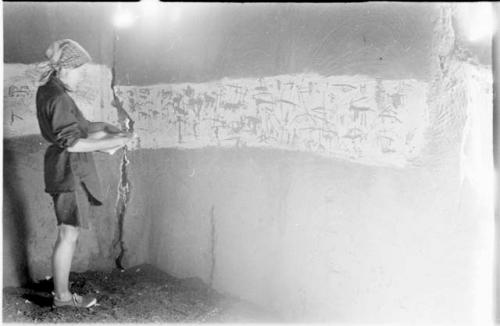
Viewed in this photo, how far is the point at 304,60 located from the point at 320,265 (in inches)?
42.2

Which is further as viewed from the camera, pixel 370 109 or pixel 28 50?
pixel 28 50

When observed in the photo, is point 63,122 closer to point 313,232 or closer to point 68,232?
point 68,232

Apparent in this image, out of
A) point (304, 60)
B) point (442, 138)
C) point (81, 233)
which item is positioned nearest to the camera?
point (442, 138)

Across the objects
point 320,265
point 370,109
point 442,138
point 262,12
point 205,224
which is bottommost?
point 320,265

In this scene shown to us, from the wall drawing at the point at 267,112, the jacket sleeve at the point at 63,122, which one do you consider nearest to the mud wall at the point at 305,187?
the wall drawing at the point at 267,112

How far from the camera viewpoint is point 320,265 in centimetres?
244

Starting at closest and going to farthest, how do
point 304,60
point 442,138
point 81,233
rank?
1. point 442,138
2. point 304,60
3. point 81,233

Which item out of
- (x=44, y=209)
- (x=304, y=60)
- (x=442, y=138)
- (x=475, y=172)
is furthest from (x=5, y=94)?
(x=475, y=172)

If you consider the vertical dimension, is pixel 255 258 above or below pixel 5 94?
below

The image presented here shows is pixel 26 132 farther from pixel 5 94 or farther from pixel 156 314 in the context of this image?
pixel 156 314

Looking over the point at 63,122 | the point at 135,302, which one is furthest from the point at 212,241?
the point at 63,122

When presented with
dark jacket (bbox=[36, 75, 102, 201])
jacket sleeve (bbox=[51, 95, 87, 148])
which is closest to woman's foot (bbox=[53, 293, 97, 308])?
dark jacket (bbox=[36, 75, 102, 201])

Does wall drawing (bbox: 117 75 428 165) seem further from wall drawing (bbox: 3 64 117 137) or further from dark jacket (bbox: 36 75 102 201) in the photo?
dark jacket (bbox: 36 75 102 201)

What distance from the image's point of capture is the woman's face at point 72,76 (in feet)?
8.26
